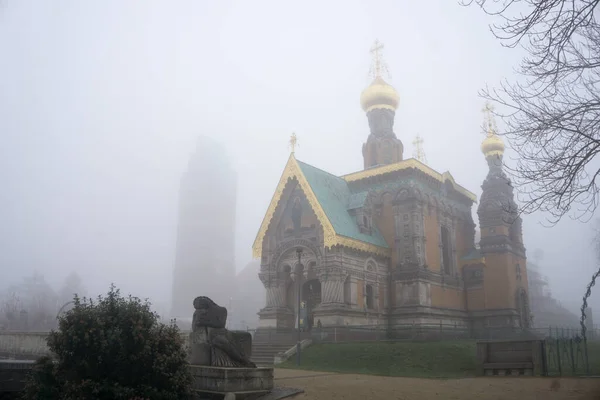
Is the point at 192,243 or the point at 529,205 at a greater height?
the point at 192,243

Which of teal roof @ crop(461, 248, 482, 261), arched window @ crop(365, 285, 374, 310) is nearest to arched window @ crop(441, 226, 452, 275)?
teal roof @ crop(461, 248, 482, 261)

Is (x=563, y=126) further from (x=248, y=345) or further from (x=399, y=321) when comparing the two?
(x=399, y=321)

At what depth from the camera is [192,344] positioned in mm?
11695

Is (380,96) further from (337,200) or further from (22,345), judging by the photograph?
(22,345)

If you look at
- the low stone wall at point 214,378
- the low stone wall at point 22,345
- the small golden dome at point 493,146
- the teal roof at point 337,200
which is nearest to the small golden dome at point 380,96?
the teal roof at point 337,200

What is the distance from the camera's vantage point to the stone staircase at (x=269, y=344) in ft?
80.7

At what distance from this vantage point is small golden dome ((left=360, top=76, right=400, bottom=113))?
130 feet

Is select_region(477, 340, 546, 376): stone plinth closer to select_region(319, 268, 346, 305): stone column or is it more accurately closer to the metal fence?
the metal fence

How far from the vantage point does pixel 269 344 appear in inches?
1058

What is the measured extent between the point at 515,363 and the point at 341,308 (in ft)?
41.5

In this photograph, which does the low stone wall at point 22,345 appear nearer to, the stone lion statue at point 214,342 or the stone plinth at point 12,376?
the stone plinth at point 12,376

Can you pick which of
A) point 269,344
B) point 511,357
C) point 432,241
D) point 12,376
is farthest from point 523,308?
point 12,376

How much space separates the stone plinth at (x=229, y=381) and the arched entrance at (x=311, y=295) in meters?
20.0

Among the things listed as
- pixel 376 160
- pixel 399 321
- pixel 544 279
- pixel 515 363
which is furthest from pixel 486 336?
pixel 544 279
